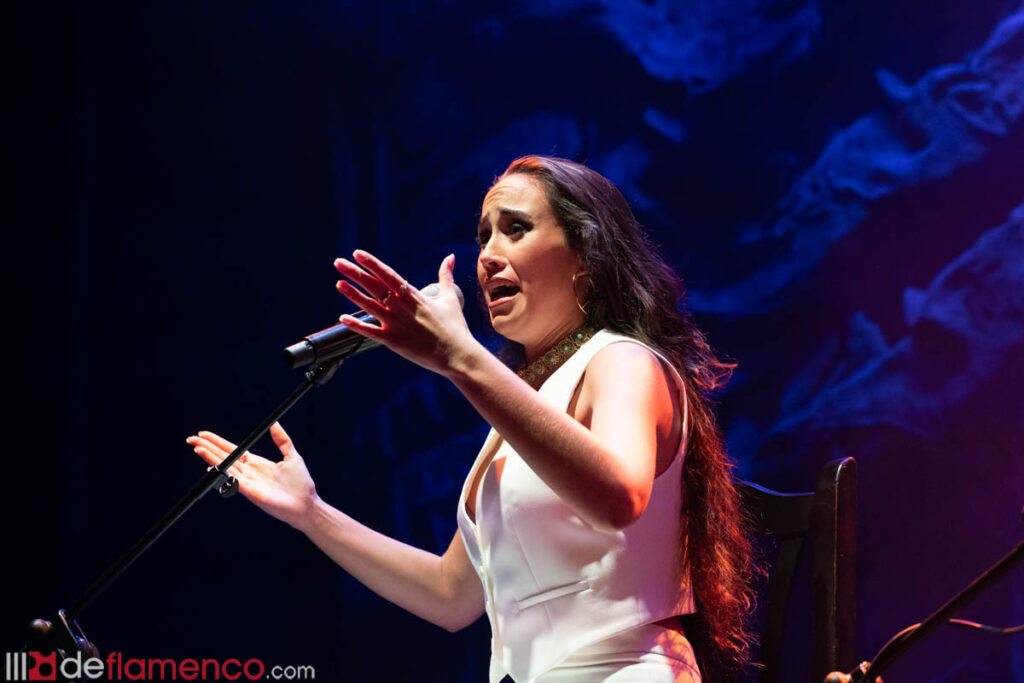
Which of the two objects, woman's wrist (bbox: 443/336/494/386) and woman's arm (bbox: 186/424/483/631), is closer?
woman's wrist (bbox: 443/336/494/386)

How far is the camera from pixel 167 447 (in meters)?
2.77

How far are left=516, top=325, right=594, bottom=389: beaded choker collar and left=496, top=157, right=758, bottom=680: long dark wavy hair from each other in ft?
0.10

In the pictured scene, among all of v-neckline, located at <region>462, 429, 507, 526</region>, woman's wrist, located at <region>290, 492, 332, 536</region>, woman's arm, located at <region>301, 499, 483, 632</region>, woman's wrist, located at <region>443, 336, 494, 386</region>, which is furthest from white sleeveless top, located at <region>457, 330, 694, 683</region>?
woman's wrist, located at <region>290, 492, 332, 536</region>

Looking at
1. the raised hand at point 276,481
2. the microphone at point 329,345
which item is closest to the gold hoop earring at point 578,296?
the microphone at point 329,345

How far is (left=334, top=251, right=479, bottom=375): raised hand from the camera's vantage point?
1290 millimetres

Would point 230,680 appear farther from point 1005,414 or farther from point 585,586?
point 1005,414

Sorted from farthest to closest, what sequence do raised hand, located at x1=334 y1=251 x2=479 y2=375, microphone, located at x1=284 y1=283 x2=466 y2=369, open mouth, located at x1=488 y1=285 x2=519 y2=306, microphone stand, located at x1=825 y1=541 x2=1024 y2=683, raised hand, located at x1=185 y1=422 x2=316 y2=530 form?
raised hand, located at x1=185 y1=422 x2=316 y2=530 < open mouth, located at x1=488 y1=285 x2=519 y2=306 < microphone, located at x1=284 y1=283 x2=466 y2=369 < raised hand, located at x1=334 y1=251 x2=479 y2=375 < microphone stand, located at x1=825 y1=541 x2=1024 y2=683

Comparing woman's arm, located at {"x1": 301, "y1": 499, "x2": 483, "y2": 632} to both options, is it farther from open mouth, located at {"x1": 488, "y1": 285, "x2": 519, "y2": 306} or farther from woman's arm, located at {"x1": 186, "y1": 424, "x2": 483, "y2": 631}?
open mouth, located at {"x1": 488, "y1": 285, "x2": 519, "y2": 306}

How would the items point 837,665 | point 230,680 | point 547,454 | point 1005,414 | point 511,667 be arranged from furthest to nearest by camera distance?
point 230,680 → point 1005,414 → point 511,667 → point 837,665 → point 547,454

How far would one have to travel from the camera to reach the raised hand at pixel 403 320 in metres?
1.29

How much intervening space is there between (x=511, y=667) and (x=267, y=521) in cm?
125

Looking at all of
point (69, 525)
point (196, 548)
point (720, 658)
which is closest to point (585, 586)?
point (720, 658)

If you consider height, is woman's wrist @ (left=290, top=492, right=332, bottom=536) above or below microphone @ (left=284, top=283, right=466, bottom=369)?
below

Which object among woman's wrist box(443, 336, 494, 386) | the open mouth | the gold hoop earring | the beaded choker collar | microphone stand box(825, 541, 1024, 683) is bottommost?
microphone stand box(825, 541, 1024, 683)
